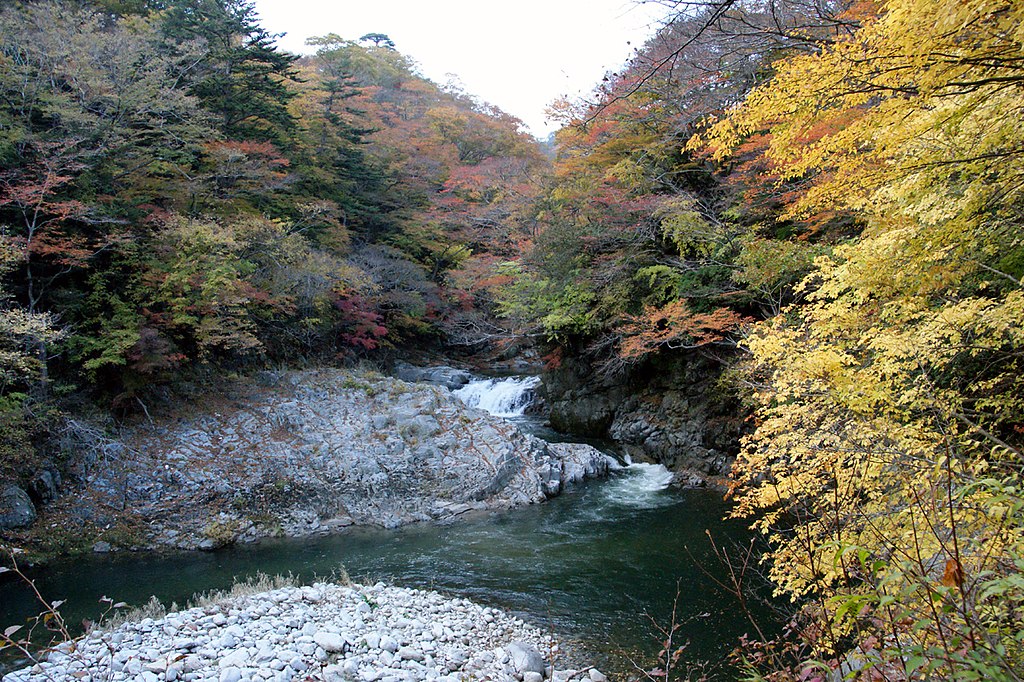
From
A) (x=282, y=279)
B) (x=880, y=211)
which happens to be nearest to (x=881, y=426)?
(x=880, y=211)

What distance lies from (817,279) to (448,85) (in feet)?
119

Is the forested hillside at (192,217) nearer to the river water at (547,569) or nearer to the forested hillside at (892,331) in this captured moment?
the river water at (547,569)

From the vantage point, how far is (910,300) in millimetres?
5691

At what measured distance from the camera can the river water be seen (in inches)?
283

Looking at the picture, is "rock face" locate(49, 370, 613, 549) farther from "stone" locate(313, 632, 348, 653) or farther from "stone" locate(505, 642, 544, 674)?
"stone" locate(505, 642, 544, 674)

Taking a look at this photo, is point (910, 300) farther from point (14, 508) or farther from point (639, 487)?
point (14, 508)

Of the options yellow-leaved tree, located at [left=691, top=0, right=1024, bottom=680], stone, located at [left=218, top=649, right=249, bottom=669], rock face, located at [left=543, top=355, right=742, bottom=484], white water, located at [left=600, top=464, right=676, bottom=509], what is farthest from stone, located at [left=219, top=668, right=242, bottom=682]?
rock face, located at [left=543, top=355, right=742, bottom=484]

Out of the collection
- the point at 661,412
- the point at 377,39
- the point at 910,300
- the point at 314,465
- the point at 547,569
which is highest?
the point at 377,39

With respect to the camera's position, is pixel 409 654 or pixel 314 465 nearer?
pixel 409 654

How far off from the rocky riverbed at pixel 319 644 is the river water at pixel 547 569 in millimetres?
821

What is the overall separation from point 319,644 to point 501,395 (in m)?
13.6

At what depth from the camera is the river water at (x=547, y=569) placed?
719cm

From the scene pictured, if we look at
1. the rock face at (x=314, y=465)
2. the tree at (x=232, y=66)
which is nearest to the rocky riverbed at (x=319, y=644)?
the rock face at (x=314, y=465)

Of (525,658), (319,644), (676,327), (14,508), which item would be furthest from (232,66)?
(525,658)
